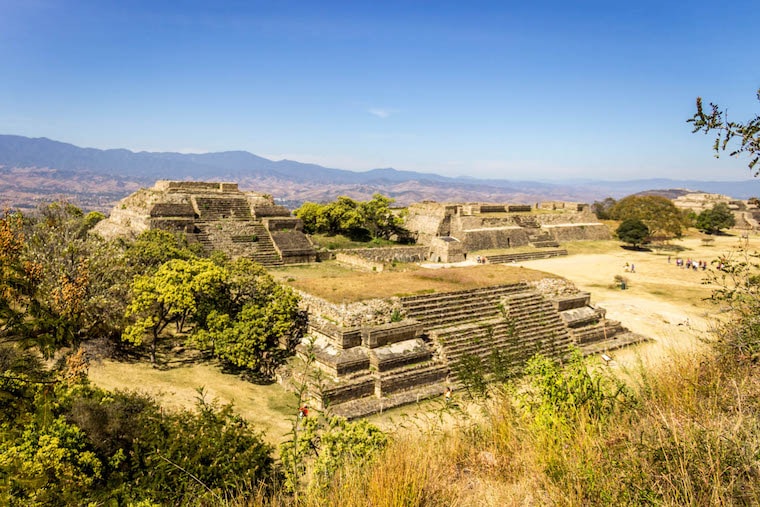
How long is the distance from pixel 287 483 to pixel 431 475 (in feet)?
5.67

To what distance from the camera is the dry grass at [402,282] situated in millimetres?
13195

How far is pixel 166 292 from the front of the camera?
11.8 meters

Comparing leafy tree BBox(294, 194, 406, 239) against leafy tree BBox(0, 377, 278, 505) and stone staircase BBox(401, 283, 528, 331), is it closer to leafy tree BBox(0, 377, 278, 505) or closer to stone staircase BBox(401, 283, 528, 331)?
stone staircase BBox(401, 283, 528, 331)

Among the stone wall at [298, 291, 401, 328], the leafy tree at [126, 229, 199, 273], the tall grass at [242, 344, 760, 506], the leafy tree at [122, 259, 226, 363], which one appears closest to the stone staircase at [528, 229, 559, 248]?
the stone wall at [298, 291, 401, 328]

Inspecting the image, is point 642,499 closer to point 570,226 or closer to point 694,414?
point 694,414

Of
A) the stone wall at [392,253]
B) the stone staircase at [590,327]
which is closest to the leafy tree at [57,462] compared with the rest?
the stone staircase at [590,327]

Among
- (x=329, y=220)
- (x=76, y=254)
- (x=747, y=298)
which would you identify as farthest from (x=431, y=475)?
(x=329, y=220)

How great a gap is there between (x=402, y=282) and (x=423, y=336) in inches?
115

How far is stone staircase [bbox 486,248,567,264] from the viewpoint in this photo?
29672mm

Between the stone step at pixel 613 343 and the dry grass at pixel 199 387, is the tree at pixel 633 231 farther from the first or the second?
the dry grass at pixel 199 387

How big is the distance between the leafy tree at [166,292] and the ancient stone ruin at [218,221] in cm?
854

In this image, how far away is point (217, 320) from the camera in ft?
38.9

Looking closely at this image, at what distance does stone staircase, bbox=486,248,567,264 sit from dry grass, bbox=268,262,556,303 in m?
11.4

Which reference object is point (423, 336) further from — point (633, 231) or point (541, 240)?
point (633, 231)
